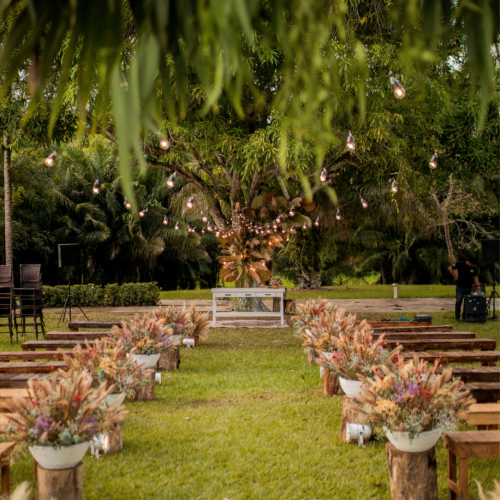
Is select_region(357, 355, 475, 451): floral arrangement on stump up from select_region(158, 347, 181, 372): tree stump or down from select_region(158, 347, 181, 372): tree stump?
up

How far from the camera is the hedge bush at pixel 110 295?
1538 cm

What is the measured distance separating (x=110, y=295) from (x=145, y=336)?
34.0 ft

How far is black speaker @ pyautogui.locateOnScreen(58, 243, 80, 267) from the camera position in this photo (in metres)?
10.8

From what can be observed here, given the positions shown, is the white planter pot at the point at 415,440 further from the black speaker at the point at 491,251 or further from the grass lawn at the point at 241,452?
the black speaker at the point at 491,251

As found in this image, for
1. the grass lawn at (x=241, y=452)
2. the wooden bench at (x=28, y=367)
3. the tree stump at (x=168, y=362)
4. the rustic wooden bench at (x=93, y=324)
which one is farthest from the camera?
the rustic wooden bench at (x=93, y=324)

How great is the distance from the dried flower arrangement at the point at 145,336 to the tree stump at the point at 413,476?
3038 mm

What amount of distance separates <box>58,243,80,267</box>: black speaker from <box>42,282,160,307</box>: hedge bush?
4167 millimetres

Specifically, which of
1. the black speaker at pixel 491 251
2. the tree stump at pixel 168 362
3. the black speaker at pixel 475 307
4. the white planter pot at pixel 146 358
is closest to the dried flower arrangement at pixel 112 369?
the white planter pot at pixel 146 358

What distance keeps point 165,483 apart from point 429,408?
5.49 ft

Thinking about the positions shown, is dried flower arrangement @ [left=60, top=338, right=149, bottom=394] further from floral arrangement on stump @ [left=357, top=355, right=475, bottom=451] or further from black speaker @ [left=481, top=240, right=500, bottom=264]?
black speaker @ [left=481, top=240, right=500, bottom=264]

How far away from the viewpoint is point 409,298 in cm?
1769

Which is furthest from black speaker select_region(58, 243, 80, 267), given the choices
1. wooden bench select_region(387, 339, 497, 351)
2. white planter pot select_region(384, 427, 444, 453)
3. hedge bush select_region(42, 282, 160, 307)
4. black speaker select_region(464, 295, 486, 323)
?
white planter pot select_region(384, 427, 444, 453)

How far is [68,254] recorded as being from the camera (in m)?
11.1

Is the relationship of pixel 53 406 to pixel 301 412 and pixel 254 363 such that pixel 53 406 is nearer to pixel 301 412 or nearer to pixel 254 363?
pixel 301 412
